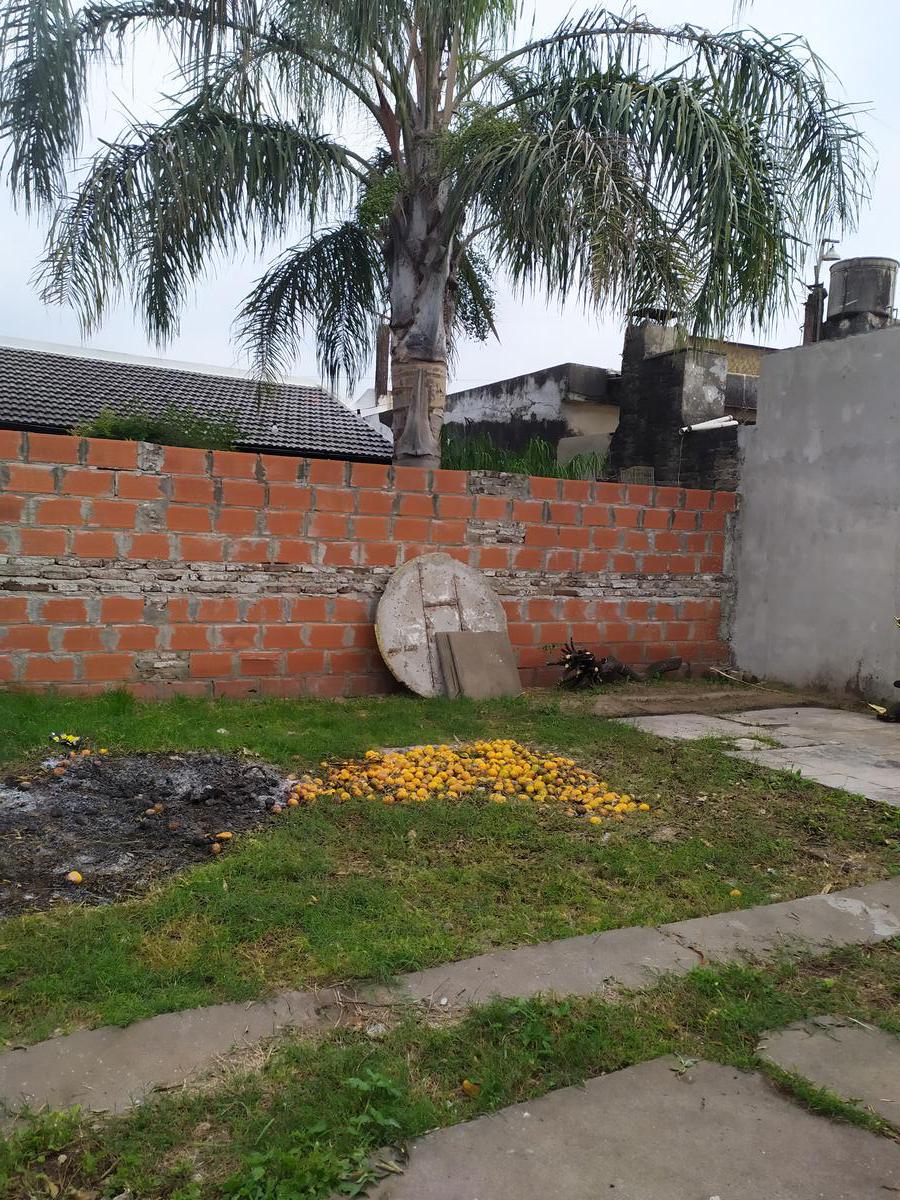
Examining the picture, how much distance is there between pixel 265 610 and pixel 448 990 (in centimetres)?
420

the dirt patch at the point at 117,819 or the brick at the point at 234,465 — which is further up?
the brick at the point at 234,465

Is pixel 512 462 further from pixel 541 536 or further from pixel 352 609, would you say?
pixel 352 609

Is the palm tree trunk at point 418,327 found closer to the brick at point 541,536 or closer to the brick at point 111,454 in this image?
the brick at point 541,536

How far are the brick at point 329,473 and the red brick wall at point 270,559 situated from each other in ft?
0.05

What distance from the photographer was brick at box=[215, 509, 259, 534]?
246 inches

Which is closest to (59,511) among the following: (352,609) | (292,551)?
(292,551)

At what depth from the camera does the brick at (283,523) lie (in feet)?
21.1

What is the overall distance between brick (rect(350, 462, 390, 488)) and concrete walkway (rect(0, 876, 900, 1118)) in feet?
14.3

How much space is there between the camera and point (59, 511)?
18.8 feet

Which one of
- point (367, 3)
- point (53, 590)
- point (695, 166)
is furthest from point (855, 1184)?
point (367, 3)

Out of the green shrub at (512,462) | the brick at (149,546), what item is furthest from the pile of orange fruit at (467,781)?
the green shrub at (512,462)

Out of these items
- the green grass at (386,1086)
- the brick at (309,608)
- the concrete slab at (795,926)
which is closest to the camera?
the green grass at (386,1086)

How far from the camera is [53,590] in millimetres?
5742

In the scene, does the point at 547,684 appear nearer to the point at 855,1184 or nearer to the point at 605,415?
the point at 855,1184
